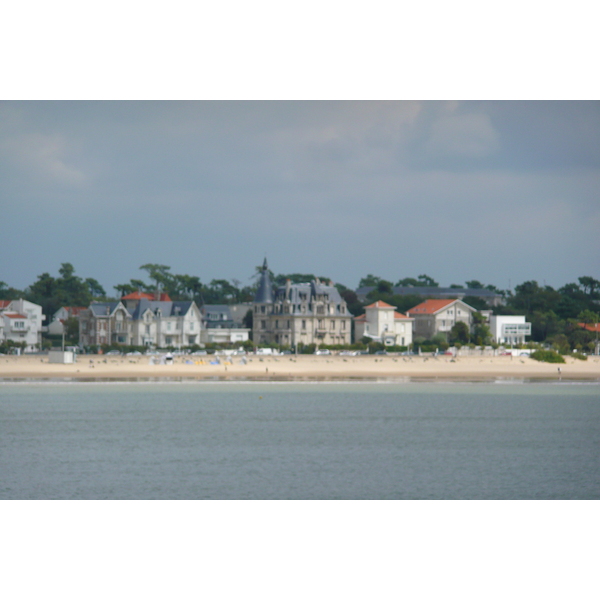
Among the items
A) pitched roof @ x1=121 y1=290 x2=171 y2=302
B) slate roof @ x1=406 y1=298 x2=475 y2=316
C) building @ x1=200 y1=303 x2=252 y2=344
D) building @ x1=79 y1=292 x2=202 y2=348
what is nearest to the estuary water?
building @ x1=79 y1=292 x2=202 y2=348

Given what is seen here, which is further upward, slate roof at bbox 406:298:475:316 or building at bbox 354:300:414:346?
slate roof at bbox 406:298:475:316

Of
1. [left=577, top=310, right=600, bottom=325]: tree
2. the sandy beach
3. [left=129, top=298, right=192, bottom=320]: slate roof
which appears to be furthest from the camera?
[left=129, top=298, right=192, bottom=320]: slate roof

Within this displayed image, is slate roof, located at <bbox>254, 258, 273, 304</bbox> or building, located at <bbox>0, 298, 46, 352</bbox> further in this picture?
slate roof, located at <bbox>254, 258, 273, 304</bbox>

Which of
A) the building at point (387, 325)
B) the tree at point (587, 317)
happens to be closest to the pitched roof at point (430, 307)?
the building at point (387, 325)

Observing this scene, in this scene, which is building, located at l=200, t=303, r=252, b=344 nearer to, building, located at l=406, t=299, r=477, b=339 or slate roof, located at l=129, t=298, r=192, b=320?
slate roof, located at l=129, t=298, r=192, b=320

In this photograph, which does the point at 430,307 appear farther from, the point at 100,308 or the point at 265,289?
the point at 100,308

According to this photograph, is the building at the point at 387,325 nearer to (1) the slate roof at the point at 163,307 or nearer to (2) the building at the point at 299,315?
(2) the building at the point at 299,315

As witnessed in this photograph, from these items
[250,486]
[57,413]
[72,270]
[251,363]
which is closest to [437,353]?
[251,363]
